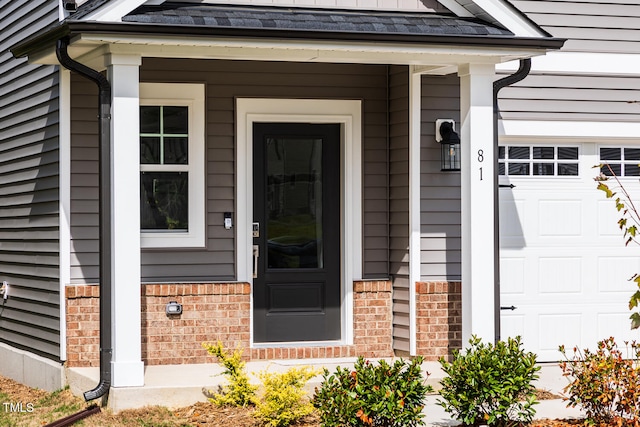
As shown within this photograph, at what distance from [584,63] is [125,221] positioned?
5.22 meters

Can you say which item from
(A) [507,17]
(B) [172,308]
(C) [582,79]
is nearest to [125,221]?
(B) [172,308]

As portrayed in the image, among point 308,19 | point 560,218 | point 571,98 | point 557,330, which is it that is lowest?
point 557,330

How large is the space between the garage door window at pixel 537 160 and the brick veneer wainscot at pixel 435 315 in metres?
1.44

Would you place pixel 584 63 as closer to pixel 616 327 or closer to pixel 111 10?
pixel 616 327

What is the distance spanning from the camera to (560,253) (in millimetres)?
10352

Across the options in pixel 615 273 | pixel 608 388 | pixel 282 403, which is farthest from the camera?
pixel 615 273

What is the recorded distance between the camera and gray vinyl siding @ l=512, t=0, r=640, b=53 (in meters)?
10.2

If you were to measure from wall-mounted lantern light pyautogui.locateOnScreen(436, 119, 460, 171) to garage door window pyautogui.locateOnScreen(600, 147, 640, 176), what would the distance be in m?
1.87

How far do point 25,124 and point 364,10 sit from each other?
12.7ft

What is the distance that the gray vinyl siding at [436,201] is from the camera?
9.70 m

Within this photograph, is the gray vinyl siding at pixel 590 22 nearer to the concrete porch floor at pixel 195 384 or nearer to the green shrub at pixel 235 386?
the concrete porch floor at pixel 195 384

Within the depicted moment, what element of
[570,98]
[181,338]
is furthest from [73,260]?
[570,98]

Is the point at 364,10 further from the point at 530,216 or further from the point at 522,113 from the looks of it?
the point at 530,216

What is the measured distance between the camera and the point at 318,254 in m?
10.2
